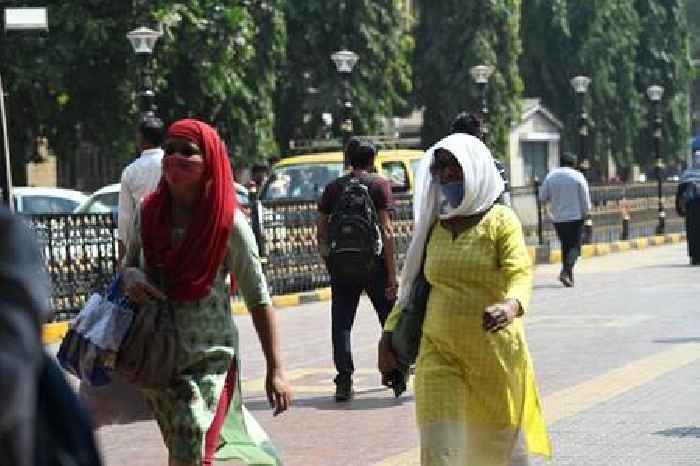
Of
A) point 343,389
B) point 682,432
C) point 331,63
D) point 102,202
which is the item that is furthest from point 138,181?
point 331,63

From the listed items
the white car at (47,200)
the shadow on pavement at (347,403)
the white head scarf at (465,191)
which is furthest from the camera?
the white car at (47,200)

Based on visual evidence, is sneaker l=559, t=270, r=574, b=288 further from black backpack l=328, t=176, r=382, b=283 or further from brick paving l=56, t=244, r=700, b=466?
black backpack l=328, t=176, r=382, b=283

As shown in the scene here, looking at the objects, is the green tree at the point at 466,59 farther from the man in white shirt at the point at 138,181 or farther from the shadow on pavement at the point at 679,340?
the man in white shirt at the point at 138,181

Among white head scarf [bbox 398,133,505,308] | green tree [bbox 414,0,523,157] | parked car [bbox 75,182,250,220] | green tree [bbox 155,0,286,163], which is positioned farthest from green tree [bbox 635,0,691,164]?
white head scarf [bbox 398,133,505,308]

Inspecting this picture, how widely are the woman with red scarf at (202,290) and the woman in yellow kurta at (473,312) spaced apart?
0.74 m

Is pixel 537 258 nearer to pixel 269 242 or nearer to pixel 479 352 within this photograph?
pixel 269 242

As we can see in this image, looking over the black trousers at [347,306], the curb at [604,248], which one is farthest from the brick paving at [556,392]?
the curb at [604,248]

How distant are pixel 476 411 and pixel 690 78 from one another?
61.6 meters

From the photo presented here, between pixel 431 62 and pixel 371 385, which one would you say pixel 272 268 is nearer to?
pixel 371 385

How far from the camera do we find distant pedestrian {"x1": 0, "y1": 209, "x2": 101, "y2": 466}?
7.52ft

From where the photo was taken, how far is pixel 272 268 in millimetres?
24219

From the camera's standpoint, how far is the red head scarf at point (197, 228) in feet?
19.6

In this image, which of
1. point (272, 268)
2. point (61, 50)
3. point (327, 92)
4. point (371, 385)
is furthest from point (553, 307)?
point (327, 92)

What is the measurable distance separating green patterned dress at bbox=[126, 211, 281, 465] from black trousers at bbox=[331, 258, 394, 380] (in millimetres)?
6236
